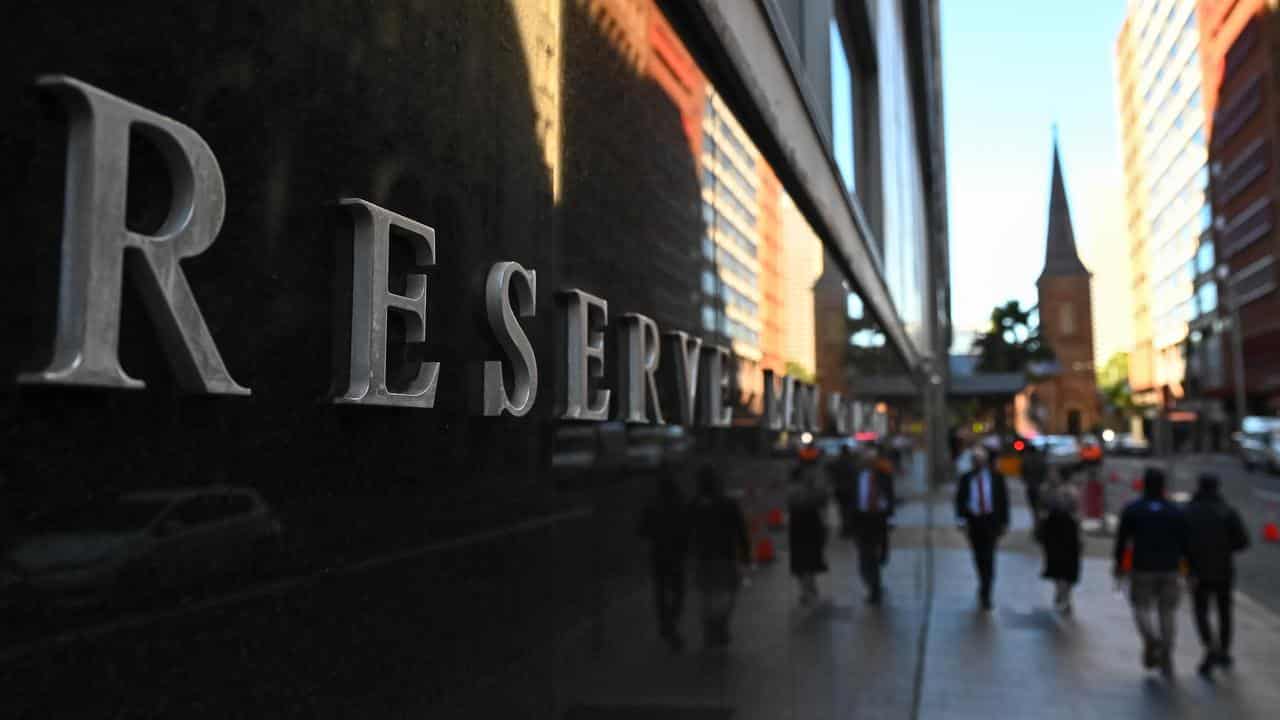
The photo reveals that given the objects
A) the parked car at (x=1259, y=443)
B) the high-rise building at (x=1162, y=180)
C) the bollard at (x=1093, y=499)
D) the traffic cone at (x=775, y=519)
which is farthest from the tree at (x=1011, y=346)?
the traffic cone at (x=775, y=519)

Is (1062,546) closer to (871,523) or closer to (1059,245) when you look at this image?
(871,523)

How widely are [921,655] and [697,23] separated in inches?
328

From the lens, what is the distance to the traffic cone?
4.14 m

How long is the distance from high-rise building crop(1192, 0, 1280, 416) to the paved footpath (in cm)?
5350

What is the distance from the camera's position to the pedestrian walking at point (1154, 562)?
9938 millimetres

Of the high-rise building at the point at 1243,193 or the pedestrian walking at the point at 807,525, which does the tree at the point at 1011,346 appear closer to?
the high-rise building at the point at 1243,193

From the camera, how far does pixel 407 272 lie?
145 cm

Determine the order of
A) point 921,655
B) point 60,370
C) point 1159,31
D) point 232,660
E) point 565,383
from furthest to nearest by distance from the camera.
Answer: point 1159,31
point 921,655
point 565,383
point 232,660
point 60,370

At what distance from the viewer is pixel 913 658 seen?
8703mm

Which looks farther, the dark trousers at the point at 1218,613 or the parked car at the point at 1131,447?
the parked car at the point at 1131,447

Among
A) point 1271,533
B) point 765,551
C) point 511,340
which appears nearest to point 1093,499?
point 1271,533

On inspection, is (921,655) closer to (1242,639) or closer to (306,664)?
(1242,639)

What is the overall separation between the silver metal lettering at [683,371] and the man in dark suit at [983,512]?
11.6 metres

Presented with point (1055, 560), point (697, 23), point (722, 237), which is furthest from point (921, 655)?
point (697, 23)
